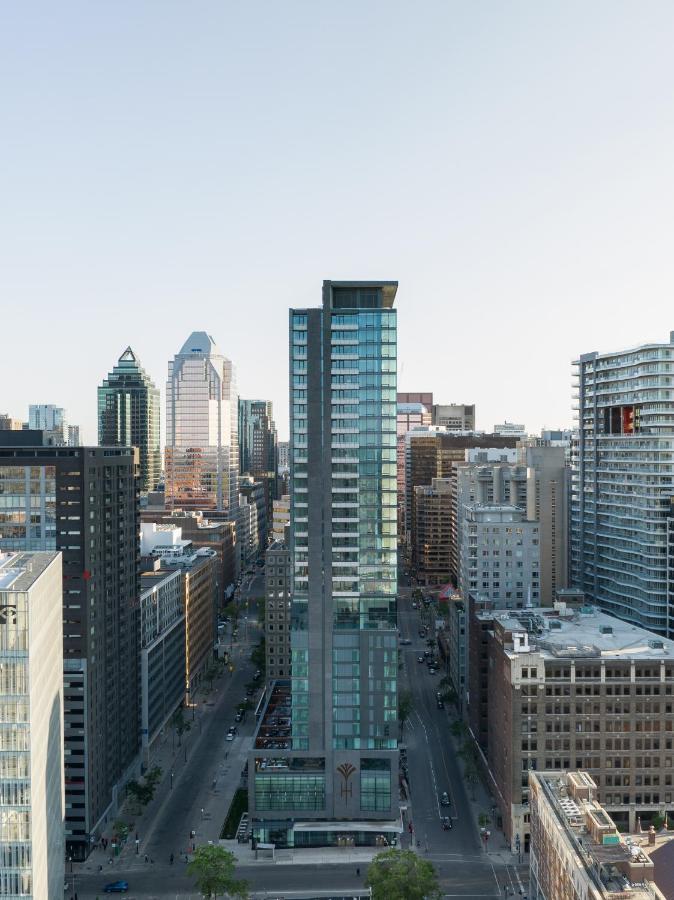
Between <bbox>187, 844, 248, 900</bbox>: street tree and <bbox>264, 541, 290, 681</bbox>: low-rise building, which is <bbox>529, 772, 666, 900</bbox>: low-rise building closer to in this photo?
<bbox>187, 844, 248, 900</bbox>: street tree

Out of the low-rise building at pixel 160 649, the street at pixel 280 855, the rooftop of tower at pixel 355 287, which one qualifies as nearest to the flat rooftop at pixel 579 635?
the street at pixel 280 855

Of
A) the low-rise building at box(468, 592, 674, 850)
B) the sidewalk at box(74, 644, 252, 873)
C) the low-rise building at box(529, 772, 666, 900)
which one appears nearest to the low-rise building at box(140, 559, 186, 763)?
the sidewalk at box(74, 644, 252, 873)

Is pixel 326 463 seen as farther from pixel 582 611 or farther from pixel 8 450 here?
pixel 582 611

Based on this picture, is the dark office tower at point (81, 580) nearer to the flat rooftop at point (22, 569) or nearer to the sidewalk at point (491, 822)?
the flat rooftop at point (22, 569)

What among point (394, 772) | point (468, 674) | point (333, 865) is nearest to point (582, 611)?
point (468, 674)

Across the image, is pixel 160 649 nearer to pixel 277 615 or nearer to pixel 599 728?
pixel 277 615

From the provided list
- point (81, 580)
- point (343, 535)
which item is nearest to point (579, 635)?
point (343, 535)
